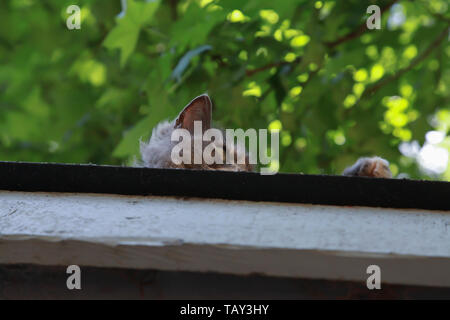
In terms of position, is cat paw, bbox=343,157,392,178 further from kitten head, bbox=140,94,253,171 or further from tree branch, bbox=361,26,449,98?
tree branch, bbox=361,26,449,98

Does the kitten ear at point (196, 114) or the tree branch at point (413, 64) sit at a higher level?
the tree branch at point (413, 64)

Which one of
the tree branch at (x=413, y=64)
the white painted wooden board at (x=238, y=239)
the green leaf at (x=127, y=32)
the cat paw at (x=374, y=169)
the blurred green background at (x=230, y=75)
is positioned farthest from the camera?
the tree branch at (x=413, y=64)

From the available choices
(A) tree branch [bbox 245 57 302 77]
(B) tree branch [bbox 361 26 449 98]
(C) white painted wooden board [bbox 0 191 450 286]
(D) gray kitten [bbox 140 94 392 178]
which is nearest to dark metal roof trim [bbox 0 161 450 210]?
(C) white painted wooden board [bbox 0 191 450 286]

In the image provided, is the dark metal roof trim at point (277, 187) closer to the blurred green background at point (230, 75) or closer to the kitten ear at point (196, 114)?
the kitten ear at point (196, 114)

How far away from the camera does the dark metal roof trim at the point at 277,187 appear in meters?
0.70

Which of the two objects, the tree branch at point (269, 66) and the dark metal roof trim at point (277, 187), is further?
the tree branch at point (269, 66)

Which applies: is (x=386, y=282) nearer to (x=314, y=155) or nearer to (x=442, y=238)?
(x=442, y=238)

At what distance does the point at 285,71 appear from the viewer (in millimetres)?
1906

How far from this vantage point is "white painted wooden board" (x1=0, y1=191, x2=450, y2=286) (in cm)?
55

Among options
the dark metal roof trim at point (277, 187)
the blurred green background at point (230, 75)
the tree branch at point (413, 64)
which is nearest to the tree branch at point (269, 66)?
the blurred green background at point (230, 75)

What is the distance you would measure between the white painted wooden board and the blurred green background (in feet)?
2.77

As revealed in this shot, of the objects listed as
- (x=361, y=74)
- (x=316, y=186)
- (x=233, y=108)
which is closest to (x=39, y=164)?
(x=316, y=186)

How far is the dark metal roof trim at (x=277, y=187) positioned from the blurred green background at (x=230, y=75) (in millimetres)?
757

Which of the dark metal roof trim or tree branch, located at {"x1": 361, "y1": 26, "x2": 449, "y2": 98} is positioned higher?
tree branch, located at {"x1": 361, "y1": 26, "x2": 449, "y2": 98}
